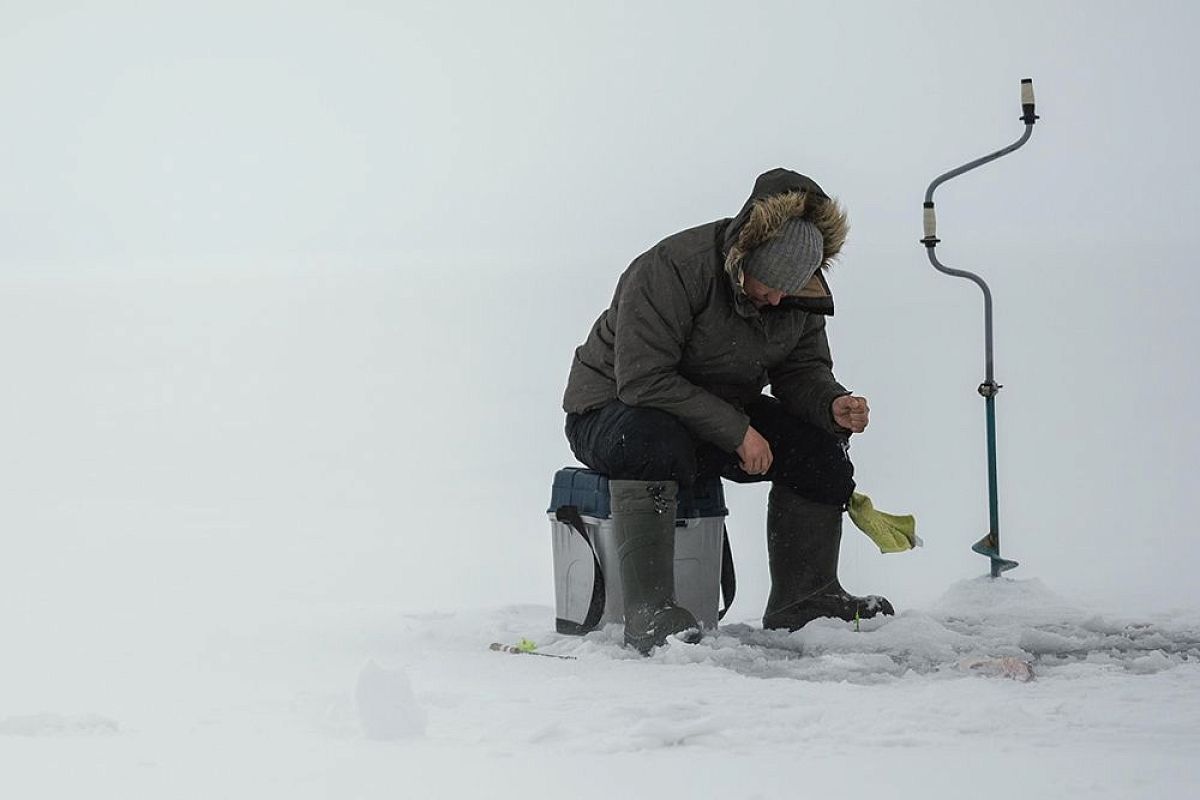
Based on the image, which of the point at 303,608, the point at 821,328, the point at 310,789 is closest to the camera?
the point at 310,789

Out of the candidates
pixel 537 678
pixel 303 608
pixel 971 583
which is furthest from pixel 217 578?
pixel 971 583

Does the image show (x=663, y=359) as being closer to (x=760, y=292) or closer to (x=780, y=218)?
(x=760, y=292)

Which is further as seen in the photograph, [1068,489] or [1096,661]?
[1068,489]

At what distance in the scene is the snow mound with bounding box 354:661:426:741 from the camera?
242 cm

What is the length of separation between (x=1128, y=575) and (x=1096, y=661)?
1080mm

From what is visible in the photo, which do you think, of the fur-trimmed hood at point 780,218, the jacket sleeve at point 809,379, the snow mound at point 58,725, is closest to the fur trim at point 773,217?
the fur-trimmed hood at point 780,218

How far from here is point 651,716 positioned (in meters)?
2.50

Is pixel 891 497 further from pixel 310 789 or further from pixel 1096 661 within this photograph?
pixel 310 789

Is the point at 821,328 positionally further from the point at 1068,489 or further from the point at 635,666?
the point at 1068,489

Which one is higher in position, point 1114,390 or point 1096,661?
point 1114,390

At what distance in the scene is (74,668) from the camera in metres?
3.13

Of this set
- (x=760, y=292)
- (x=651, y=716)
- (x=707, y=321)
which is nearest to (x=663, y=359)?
(x=707, y=321)

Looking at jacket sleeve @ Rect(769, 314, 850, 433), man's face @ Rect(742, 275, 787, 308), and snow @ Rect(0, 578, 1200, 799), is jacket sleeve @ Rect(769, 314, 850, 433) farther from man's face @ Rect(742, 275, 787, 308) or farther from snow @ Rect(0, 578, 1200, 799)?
snow @ Rect(0, 578, 1200, 799)

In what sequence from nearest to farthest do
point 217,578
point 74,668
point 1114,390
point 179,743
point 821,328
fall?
point 179,743 → point 74,668 → point 821,328 → point 217,578 → point 1114,390
